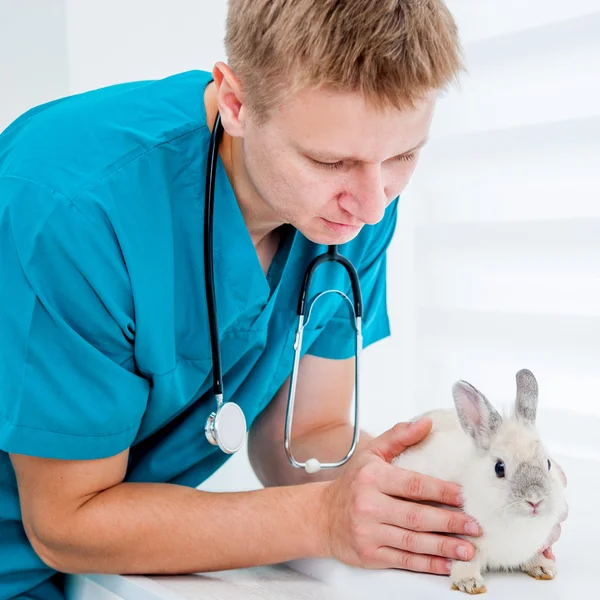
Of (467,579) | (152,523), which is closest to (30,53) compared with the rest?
(152,523)

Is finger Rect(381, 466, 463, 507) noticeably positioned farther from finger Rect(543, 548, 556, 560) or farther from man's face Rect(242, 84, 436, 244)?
man's face Rect(242, 84, 436, 244)

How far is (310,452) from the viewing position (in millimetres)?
1545

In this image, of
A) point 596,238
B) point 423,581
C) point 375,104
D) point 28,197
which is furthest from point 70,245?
point 596,238

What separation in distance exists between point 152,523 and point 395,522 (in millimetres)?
329

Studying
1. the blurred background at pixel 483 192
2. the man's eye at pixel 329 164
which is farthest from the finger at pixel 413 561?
the blurred background at pixel 483 192

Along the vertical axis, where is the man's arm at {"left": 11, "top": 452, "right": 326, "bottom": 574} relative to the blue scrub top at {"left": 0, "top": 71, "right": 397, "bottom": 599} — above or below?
below

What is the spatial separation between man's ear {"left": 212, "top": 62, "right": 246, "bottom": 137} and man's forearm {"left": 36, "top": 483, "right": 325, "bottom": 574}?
507 mm

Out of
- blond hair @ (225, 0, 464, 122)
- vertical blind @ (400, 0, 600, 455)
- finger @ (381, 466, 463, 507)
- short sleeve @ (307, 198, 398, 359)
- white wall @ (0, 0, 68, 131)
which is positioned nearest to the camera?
blond hair @ (225, 0, 464, 122)

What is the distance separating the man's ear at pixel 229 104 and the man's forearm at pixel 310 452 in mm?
631

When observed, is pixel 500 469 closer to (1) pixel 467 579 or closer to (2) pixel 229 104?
(1) pixel 467 579

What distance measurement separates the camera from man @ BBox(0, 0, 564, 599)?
1.01 m

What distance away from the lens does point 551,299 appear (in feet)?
6.06

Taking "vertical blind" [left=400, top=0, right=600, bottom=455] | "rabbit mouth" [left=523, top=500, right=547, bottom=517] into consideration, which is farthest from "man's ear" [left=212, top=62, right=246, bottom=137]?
"vertical blind" [left=400, top=0, right=600, bottom=455]

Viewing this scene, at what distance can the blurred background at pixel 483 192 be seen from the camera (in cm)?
176
